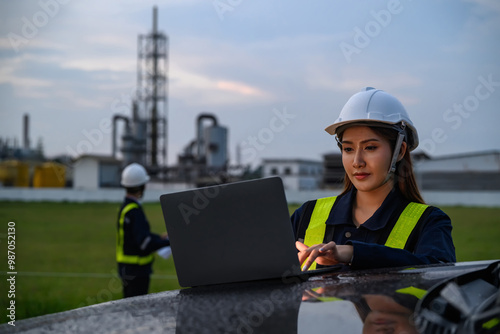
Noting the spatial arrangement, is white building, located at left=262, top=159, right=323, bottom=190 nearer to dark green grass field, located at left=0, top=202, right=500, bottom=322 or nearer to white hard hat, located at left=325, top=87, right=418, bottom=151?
dark green grass field, located at left=0, top=202, right=500, bottom=322

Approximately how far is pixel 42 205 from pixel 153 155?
27.6 feet

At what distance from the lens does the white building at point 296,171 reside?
30797 millimetres

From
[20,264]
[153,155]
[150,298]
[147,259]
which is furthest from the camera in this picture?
[153,155]

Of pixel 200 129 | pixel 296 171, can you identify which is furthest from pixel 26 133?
pixel 296 171

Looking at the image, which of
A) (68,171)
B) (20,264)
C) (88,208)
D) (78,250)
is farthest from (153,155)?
(20,264)

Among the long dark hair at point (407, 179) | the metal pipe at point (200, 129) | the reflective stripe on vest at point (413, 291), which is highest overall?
the metal pipe at point (200, 129)

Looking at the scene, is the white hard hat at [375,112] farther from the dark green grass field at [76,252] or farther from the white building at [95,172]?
the white building at [95,172]

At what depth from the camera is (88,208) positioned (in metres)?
25.6

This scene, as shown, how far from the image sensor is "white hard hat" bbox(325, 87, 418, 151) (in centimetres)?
218

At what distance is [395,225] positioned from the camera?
208 cm

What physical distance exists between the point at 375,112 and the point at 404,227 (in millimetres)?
486

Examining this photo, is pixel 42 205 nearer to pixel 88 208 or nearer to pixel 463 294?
pixel 88 208

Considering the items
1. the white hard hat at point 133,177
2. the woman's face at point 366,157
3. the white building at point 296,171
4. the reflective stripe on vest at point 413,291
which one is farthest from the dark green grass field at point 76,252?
the white building at point 296,171

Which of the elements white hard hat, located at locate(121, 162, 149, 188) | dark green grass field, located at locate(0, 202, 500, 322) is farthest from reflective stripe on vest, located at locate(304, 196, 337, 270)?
dark green grass field, located at locate(0, 202, 500, 322)
